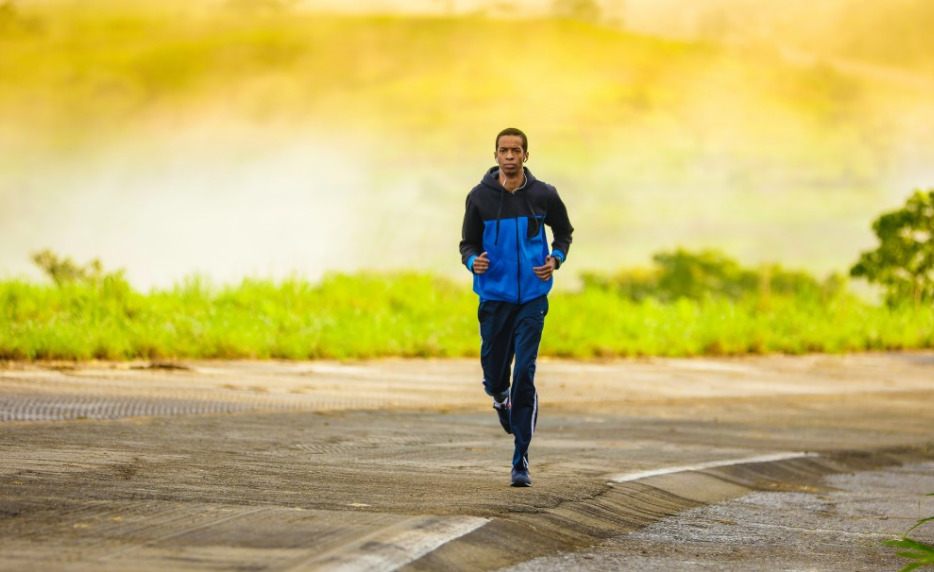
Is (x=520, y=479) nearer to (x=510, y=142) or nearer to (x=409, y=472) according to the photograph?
(x=409, y=472)

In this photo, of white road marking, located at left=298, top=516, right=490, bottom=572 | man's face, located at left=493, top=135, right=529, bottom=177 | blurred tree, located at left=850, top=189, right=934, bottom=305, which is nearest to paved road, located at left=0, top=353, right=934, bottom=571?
white road marking, located at left=298, top=516, right=490, bottom=572

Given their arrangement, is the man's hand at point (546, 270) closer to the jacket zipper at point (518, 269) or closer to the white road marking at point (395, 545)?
the jacket zipper at point (518, 269)

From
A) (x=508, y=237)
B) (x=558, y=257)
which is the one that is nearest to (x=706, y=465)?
(x=558, y=257)

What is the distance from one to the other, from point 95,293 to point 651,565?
52.3ft

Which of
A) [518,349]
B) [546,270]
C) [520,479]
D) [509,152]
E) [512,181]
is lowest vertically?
[520,479]

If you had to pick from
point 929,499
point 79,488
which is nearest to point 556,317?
point 929,499

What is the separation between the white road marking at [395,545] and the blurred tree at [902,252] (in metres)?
33.4

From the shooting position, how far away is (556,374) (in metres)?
21.2

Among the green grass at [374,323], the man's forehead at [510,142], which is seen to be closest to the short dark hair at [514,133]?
the man's forehead at [510,142]

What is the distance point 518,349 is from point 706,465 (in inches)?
124

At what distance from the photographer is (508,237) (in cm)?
869

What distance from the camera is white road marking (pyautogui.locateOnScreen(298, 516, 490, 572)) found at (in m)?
5.89

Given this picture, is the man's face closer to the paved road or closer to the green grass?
the paved road

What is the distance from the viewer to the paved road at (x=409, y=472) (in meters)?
6.52
